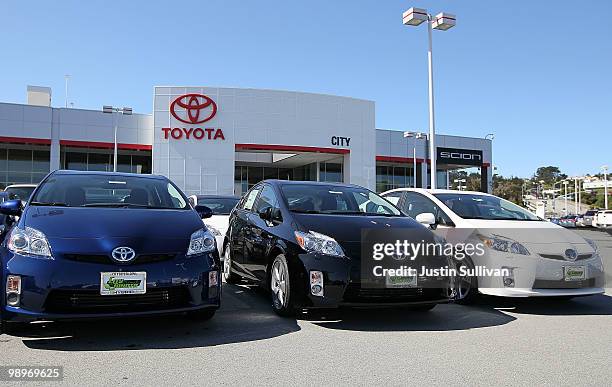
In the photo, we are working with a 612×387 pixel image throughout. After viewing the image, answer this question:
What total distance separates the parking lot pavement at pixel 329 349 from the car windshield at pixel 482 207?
63.5 inches

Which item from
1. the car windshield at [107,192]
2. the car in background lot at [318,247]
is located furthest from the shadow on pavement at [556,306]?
the car windshield at [107,192]

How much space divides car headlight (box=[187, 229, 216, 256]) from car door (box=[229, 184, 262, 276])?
1.55 metres

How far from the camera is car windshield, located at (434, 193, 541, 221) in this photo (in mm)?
7301

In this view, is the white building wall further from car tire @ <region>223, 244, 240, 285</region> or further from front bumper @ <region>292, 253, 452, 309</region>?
front bumper @ <region>292, 253, 452, 309</region>

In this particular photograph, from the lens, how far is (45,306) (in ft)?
13.5

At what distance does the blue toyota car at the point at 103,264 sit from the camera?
163 inches

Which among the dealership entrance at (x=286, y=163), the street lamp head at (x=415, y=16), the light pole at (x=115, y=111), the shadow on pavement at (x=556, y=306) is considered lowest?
the shadow on pavement at (x=556, y=306)

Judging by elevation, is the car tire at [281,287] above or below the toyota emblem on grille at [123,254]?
below

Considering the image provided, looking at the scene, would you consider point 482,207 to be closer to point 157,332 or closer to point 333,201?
point 333,201

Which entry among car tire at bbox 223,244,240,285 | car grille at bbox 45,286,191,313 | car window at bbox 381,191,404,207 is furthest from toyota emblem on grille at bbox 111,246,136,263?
car window at bbox 381,191,404,207

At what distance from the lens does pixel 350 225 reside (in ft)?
18.3

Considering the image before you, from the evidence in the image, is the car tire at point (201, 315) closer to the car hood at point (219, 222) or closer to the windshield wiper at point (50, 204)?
Result: the windshield wiper at point (50, 204)

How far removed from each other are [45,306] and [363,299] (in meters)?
2.78

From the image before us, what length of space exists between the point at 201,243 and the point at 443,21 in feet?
47.2
